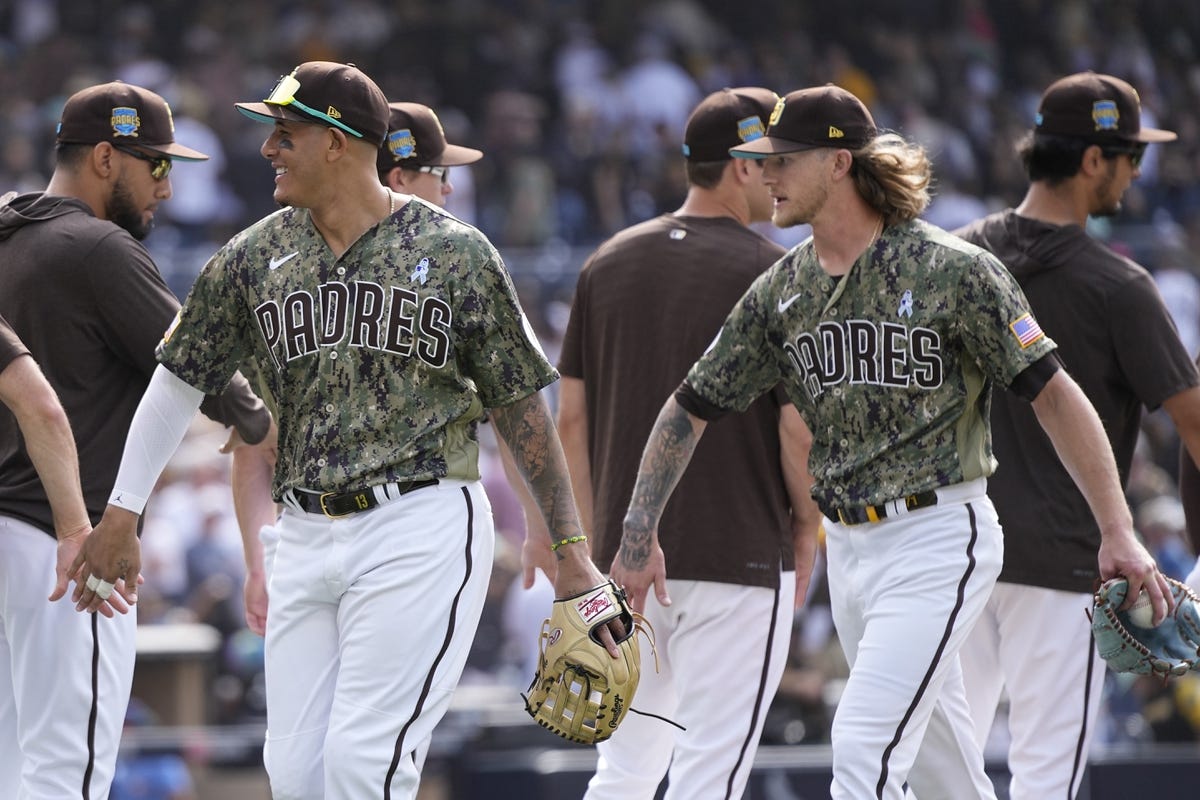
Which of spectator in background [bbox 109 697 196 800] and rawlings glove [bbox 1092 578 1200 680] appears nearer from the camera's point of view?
rawlings glove [bbox 1092 578 1200 680]

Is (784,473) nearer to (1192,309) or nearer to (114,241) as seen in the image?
(114,241)

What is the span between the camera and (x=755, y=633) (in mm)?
5512

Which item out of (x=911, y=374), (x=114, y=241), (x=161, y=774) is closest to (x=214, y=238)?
(x=161, y=774)

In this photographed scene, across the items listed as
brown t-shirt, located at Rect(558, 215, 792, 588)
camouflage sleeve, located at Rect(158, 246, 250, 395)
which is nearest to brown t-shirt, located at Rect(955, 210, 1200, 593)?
brown t-shirt, located at Rect(558, 215, 792, 588)

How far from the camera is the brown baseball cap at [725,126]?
5762 mm

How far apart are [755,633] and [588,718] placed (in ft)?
3.56

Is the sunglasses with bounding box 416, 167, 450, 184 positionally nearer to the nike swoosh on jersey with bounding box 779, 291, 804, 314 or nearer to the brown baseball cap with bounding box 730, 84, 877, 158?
the brown baseball cap with bounding box 730, 84, 877, 158

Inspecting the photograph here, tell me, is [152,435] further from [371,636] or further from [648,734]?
[648,734]

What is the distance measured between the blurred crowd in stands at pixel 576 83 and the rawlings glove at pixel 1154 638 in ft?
27.4

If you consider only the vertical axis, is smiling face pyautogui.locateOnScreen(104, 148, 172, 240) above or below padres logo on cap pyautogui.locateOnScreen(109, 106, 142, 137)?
below

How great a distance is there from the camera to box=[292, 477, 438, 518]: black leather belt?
175 inches

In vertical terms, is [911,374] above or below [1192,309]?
above

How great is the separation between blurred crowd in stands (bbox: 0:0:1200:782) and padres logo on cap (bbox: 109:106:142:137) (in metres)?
7.76

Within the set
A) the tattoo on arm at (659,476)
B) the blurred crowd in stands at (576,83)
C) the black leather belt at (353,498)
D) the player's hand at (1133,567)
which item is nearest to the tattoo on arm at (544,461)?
the black leather belt at (353,498)
